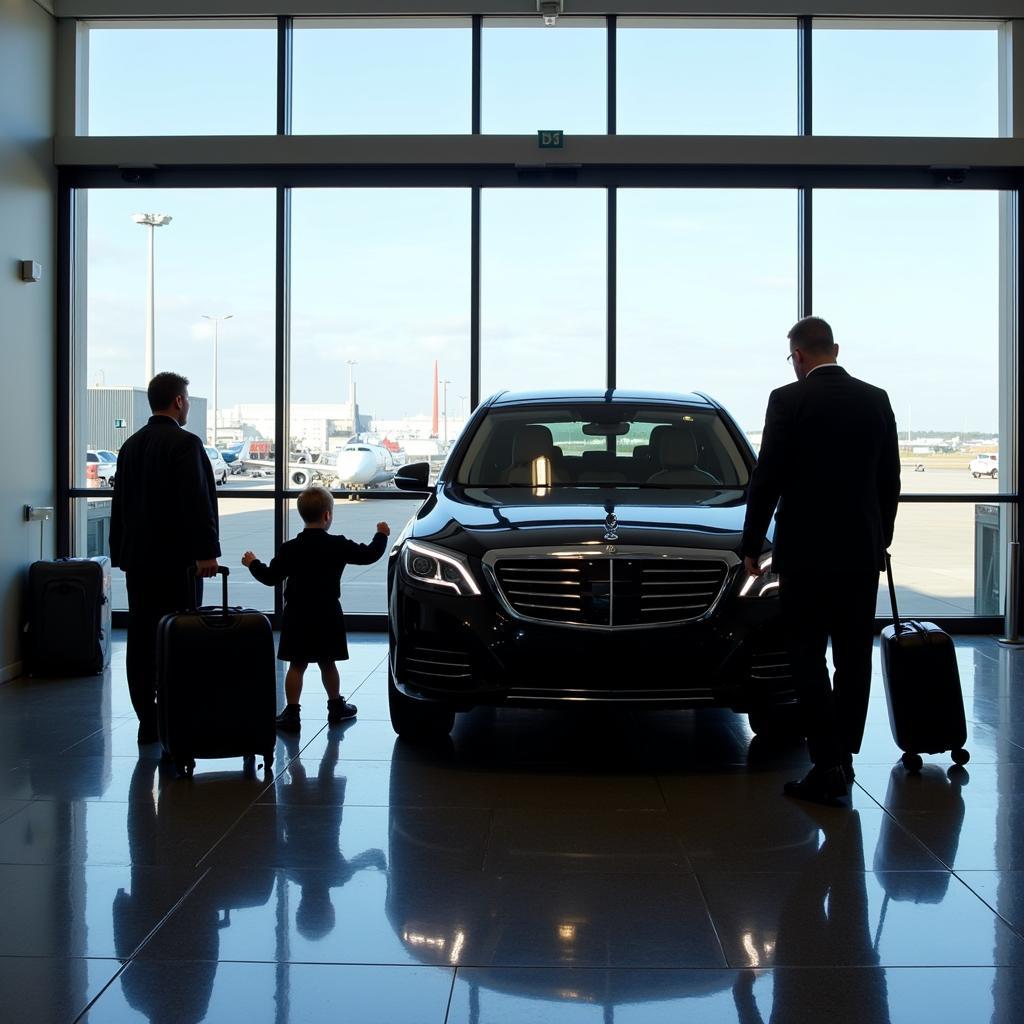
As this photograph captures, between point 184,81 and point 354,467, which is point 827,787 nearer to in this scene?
point 354,467

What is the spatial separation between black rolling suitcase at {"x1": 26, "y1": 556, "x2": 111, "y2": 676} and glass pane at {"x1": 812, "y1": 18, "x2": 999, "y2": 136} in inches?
239

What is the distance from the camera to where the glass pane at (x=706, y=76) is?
30.3 feet

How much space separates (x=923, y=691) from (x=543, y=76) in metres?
5.91

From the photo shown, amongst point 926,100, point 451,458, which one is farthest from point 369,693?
point 926,100

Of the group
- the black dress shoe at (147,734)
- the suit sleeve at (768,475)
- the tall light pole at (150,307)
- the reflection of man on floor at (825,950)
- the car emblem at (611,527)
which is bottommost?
the reflection of man on floor at (825,950)

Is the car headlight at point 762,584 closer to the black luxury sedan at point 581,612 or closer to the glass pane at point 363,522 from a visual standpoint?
the black luxury sedan at point 581,612

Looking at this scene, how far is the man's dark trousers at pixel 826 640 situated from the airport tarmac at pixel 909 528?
17.2 feet

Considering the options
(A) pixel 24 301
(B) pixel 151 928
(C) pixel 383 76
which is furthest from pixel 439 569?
Result: (C) pixel 383 76

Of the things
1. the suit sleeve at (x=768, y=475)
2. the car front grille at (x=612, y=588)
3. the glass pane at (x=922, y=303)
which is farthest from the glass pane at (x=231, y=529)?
the suit sleeve at (x=768, y=475)

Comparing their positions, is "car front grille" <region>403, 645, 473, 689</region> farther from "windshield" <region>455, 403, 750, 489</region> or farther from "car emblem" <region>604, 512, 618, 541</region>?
"windshield" <region>455, 403, 750, 489</region>

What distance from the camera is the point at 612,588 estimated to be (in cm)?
475

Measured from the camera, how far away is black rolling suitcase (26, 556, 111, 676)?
755 centimetres

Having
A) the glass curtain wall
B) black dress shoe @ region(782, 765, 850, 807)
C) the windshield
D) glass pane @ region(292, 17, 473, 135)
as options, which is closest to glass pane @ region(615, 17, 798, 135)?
the glass curtain wall

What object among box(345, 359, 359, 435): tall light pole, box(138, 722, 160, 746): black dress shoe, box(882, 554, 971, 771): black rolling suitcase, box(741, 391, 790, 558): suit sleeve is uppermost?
box(345, 359, 359, 435): tall light pole
